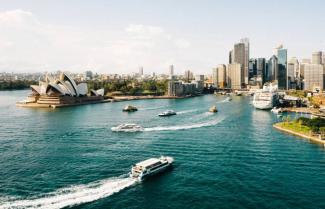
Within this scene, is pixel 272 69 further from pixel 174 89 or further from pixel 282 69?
pixel 174 89

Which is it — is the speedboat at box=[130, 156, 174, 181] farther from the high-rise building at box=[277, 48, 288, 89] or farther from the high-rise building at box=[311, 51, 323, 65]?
the high-rise building at box=[311, 51, 323, 65]

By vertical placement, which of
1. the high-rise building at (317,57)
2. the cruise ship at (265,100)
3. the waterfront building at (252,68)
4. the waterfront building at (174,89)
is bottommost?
the cruise ship at (265,100)

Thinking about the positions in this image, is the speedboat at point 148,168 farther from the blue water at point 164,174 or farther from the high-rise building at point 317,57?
the high-rise building at point 317,57

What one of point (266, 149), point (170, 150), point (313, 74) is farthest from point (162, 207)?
point (313, 74)

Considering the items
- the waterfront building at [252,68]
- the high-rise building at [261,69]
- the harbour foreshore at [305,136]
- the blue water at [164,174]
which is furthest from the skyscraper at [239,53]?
the blue water at [164,174]

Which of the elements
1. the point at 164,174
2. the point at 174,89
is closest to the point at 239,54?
the point at 174,89
